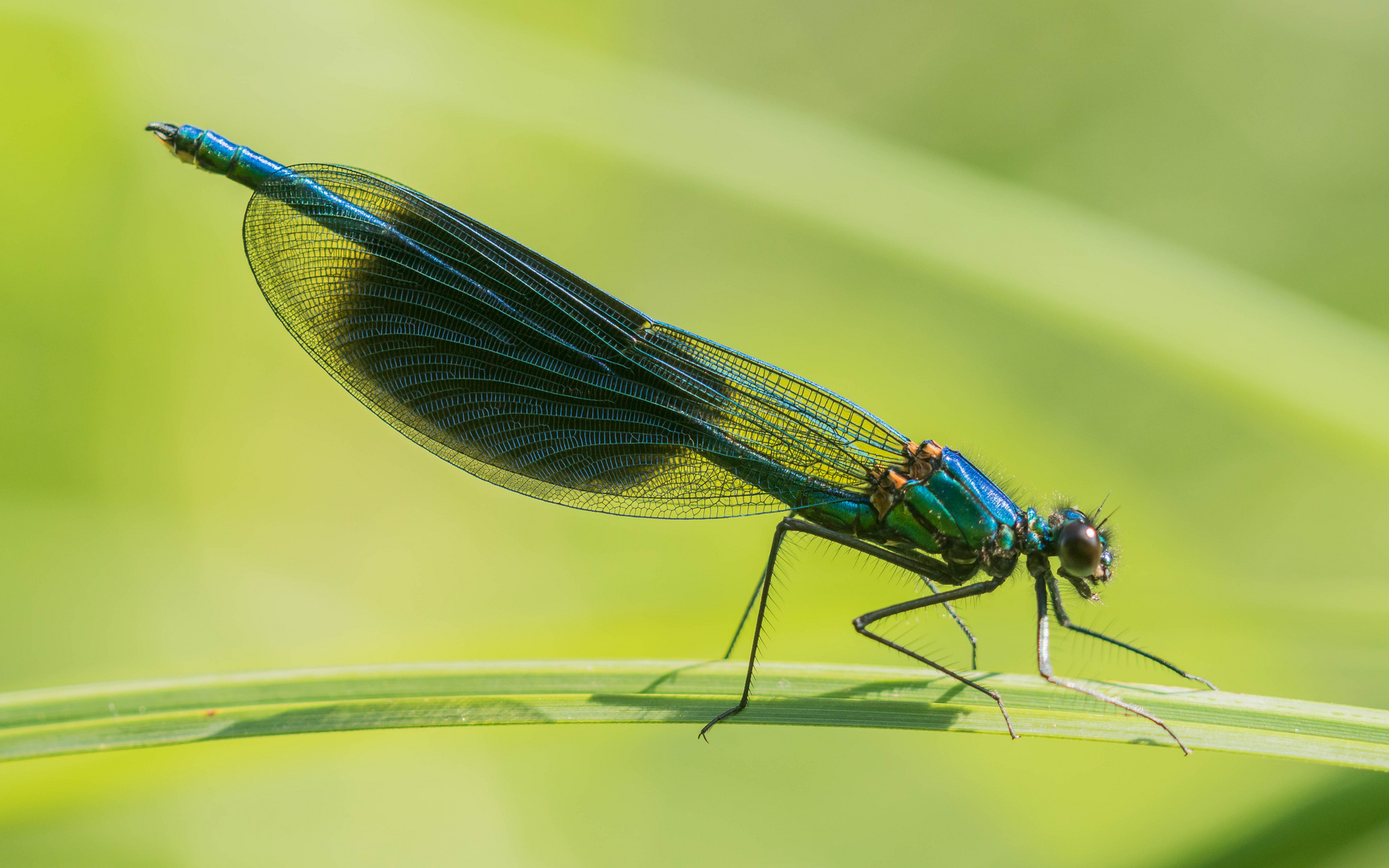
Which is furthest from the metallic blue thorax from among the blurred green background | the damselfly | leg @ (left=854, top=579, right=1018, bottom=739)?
the blurred green background

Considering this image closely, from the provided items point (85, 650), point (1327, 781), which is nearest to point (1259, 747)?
point (1327, 781)

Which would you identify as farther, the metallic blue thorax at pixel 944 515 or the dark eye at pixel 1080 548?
the metallic blue thorax at pixel 944 515

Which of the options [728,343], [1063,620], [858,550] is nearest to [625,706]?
[858,550]

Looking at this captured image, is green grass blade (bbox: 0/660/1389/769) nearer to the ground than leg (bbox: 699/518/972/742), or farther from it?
nearer to the ground

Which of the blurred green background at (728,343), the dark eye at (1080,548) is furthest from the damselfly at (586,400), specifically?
the blurred green background at (728,343)

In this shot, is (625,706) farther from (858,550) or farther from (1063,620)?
(1063,620)

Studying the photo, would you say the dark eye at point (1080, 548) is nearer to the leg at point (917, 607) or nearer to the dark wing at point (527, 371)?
the leg at point (917, 607)

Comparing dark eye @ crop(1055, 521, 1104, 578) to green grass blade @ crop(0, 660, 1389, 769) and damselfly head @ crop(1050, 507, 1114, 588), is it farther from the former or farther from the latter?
green grass blade @ crop(0, 660, 1389, 769)
